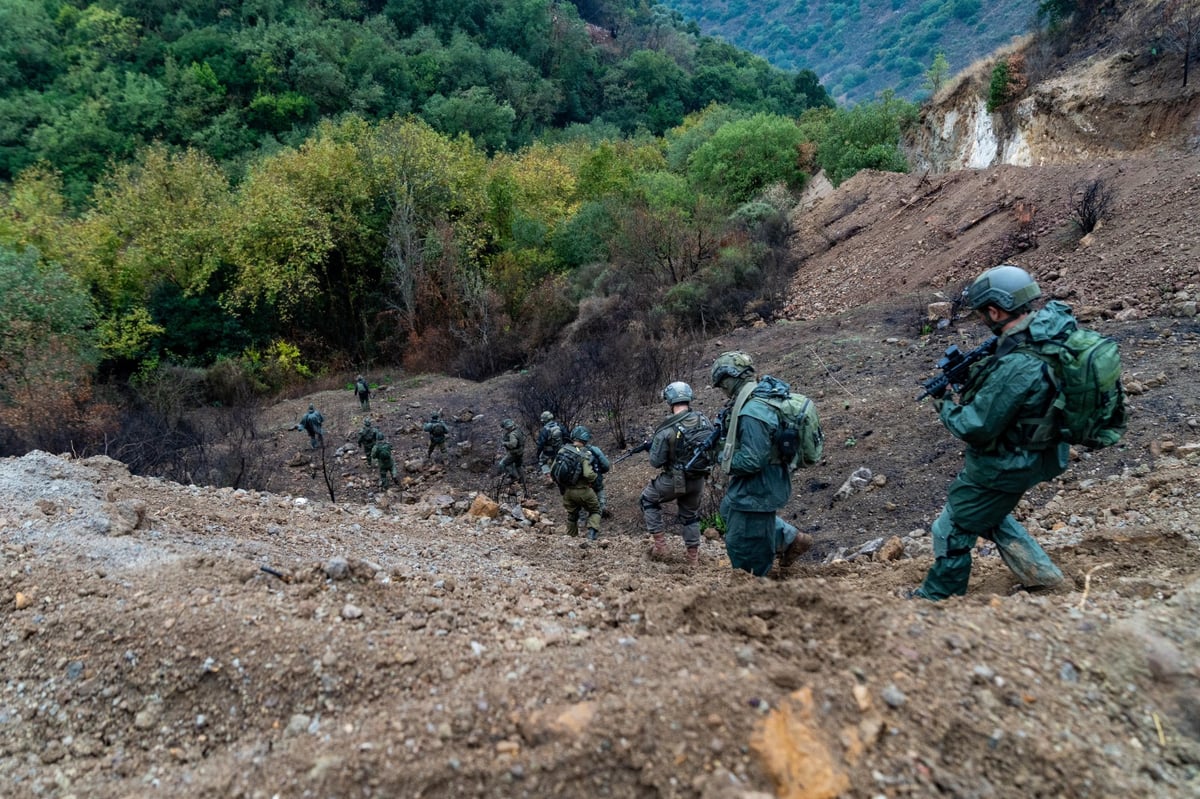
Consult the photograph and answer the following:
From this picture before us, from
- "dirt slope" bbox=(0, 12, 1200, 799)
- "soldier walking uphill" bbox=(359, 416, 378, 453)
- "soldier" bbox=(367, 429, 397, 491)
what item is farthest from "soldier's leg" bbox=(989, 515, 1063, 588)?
"soldier walking uphill" bbox=(359, 416, 378, 453)

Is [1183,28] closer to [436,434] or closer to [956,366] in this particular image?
[956,366]

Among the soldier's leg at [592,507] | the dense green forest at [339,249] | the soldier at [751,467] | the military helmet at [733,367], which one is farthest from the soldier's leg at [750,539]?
the dense green forest at [339,249]

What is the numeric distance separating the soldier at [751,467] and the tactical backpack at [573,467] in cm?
215

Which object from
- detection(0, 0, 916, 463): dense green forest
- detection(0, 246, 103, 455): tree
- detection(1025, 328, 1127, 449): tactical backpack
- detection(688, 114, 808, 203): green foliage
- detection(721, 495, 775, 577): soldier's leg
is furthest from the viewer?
detection(688, 114, 808, 203): green foliage

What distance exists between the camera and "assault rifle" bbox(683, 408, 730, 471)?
3947mm

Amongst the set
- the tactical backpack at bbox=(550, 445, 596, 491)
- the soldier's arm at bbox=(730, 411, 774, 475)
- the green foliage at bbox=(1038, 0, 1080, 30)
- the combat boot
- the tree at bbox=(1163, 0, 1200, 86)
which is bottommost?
the tactical backpack at bbox=(550, 445, 596, 491)

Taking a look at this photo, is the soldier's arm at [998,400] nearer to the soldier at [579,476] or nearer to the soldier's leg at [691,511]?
the soldier's leg at [691,511]

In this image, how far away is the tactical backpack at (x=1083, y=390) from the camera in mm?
2545

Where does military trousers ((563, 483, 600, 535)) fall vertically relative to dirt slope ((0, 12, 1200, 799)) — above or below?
below

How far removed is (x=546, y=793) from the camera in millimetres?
1835

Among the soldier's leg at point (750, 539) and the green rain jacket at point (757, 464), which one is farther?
the soldier's leg at point (750, 539)

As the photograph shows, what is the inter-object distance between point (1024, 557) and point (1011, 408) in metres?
0.74

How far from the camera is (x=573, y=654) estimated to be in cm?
246

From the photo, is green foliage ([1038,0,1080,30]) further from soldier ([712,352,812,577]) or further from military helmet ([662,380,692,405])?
soldier ([712,352,812,577])
